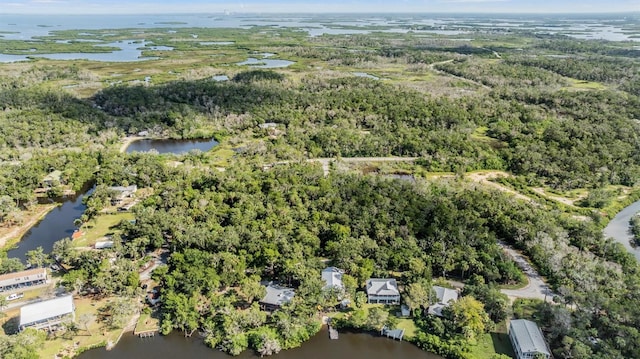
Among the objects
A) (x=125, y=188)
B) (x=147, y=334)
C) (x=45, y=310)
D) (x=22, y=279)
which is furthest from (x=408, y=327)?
(x=125, y=188)

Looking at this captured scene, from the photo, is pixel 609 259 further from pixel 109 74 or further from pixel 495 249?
pixel 109 74

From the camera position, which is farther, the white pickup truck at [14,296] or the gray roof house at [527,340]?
the white pickup truck at [14,296]

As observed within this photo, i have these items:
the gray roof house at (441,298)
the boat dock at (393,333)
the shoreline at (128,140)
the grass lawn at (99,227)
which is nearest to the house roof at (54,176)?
the grass lawn at (99,227)

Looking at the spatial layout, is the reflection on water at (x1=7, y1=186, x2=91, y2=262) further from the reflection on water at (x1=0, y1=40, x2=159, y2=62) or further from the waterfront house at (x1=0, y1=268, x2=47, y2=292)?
the reflection on water at (x1=0, y1=40, x2=159, y2=62)

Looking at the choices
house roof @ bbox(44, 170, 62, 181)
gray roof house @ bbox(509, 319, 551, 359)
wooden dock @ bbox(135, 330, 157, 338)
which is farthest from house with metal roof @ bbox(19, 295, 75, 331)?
gray roof house @ bbox(509, 319, 551, 359)

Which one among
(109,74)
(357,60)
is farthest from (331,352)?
(357,60)

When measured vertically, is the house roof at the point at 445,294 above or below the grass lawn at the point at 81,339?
above

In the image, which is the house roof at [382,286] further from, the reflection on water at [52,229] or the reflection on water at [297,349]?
the reflection on water at [52,229]
